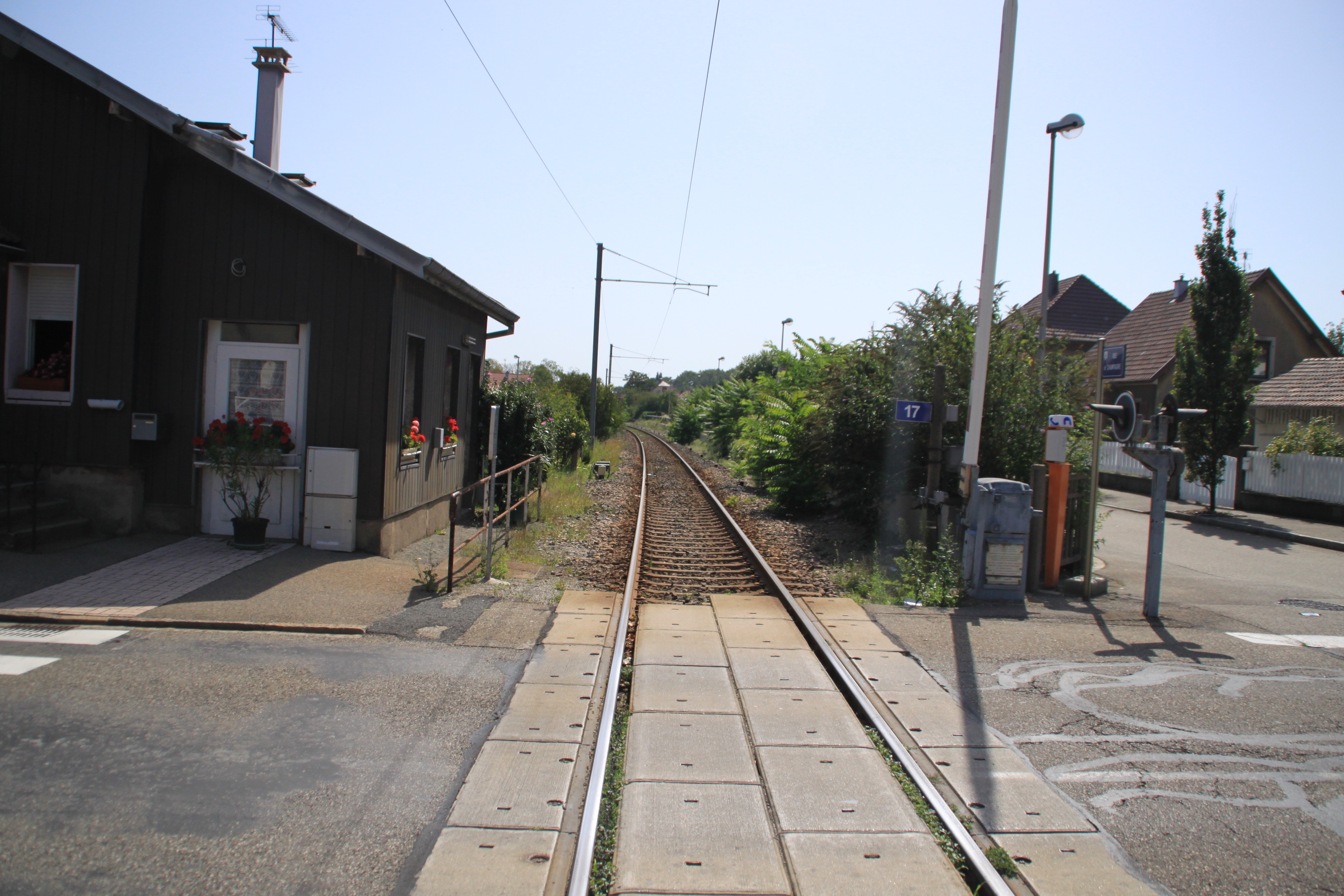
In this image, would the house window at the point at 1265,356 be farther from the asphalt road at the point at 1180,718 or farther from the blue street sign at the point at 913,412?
the blue street sign at the point at 913,412

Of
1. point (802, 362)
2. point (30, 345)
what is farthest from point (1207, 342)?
point (30, 345)

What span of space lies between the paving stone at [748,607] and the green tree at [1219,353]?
16.9 meters

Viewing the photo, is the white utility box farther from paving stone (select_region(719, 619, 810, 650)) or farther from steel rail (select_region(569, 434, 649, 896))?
paving stone (select_region(719, 619, 810, 650))

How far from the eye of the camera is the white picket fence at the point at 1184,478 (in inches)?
854

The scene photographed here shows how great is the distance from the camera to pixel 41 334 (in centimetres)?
998

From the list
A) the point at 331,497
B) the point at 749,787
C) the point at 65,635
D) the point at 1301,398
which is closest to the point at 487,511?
the point at 331,497

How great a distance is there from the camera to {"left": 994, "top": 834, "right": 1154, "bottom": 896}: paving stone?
11.2 feet

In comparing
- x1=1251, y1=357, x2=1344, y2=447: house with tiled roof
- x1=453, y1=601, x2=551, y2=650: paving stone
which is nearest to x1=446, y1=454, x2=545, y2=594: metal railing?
x1=453, y1=601, x2=551, y2=650: paving stone

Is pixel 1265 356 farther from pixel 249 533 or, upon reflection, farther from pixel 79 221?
pixel 79 221

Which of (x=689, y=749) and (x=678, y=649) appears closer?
(x=689, y=749)

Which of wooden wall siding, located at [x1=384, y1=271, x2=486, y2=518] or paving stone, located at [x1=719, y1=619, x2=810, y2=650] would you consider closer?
paving stone, located at [x1=719, y1=619, x2=810, y2=650]

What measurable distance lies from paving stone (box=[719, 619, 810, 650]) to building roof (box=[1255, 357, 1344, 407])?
21600 mm

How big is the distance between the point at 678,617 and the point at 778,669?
6.05 feet

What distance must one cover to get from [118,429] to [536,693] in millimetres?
7027
